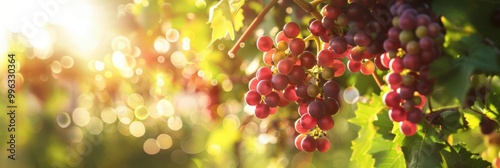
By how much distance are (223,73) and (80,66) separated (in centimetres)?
151

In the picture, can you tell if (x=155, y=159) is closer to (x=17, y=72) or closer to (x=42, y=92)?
(x=42, y=92)

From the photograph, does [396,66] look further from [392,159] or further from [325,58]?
[392,159]

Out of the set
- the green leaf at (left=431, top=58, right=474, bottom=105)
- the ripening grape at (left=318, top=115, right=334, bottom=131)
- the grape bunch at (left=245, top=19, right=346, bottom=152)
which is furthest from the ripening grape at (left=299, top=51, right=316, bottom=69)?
the green leaf at (left=431, top=58, right=474, bottom=105)

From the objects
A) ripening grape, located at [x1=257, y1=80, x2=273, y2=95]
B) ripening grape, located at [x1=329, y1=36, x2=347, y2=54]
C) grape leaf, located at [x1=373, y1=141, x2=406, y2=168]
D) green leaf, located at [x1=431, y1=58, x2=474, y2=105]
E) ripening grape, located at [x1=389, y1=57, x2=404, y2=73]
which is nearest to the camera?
green leaf, located at [x1=431, y1=58, x2=474, y2=105]

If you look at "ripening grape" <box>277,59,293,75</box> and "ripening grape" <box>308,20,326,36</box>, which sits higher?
"ripening grape" <box>308,20,326,36</box>

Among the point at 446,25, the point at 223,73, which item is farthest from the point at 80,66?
the point at 446,25

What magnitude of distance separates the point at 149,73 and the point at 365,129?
6.05 feet

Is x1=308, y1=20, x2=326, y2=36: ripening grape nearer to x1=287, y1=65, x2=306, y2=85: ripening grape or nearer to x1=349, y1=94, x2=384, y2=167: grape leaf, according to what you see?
x1=287, y1=65, x2=306, y2=85: ripening grape

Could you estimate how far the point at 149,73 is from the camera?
335cm

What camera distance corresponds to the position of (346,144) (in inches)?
138

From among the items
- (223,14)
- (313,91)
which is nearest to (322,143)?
(313,91)

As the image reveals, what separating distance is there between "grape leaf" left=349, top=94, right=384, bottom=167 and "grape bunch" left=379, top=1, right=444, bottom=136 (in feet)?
2.05

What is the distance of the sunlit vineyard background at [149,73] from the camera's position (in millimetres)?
2342

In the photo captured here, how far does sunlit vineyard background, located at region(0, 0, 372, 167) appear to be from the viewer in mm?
2342
